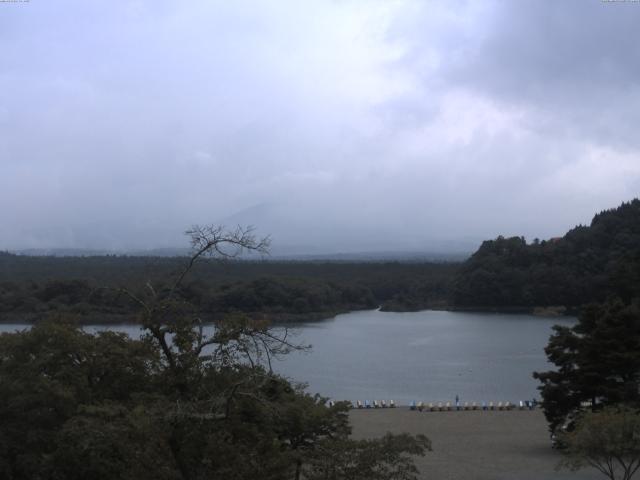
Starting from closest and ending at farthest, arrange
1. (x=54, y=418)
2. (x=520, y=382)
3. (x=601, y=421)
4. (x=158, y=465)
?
(x=158, y=465)
(x=54, y=418)
(x=601, y=421)
(x=520, y=382)

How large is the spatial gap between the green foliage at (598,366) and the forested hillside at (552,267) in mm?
34595

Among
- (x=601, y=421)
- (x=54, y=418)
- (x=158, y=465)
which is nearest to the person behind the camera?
(x=158, y=465)

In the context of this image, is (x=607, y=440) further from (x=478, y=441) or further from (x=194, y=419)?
(x=194, y=419)

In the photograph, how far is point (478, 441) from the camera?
1514 centimetres

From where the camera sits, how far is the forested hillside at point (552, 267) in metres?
49.6

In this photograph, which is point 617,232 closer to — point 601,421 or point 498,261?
point 498,261

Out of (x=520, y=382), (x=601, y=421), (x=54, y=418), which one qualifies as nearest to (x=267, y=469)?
(x=54, y=418)

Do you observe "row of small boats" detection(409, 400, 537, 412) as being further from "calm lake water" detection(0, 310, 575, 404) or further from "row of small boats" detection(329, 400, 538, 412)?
"calm lake water" detection(0, 310, 575, 404)

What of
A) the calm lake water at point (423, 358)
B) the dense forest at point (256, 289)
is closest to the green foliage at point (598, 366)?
the calm lake water at point (423, 358)

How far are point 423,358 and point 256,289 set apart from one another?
Answer: 50.7ft

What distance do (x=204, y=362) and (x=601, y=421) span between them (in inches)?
257

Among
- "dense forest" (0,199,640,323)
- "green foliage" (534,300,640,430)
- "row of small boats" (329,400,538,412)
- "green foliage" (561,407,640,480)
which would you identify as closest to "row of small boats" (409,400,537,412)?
"row of small boats" (329,400,538,412)

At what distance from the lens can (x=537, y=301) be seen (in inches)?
2019

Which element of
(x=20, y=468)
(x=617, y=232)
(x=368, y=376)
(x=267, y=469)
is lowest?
(x=368, y=376)
